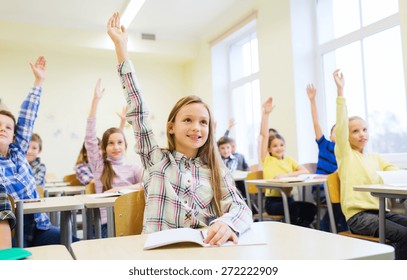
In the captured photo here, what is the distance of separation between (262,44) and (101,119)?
3.04 metres

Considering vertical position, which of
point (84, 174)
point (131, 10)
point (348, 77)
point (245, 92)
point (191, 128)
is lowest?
point (84, 174)

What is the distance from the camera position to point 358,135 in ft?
8.09

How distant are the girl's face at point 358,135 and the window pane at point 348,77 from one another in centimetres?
151

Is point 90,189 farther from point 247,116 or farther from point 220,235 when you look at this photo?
point 247,116

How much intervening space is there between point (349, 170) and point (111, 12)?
14.2 feet

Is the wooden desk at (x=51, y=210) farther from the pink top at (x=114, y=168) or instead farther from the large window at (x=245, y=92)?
the large window at (x=245, y=92)

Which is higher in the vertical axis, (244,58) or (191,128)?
(244,58)

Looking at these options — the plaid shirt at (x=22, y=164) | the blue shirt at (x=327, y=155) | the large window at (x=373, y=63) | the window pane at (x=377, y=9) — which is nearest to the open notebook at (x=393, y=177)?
the blue shirt at (x=327, y=155)

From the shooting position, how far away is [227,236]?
908mm

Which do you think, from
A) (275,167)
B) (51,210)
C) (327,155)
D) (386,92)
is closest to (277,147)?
(275,167)

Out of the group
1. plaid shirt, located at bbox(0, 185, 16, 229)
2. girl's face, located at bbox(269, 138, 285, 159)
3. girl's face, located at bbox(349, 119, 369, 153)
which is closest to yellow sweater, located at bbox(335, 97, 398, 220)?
girl's face, located at bbox(349, 119, 369, 153)

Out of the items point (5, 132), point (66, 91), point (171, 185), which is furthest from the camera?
point (66, 91)
